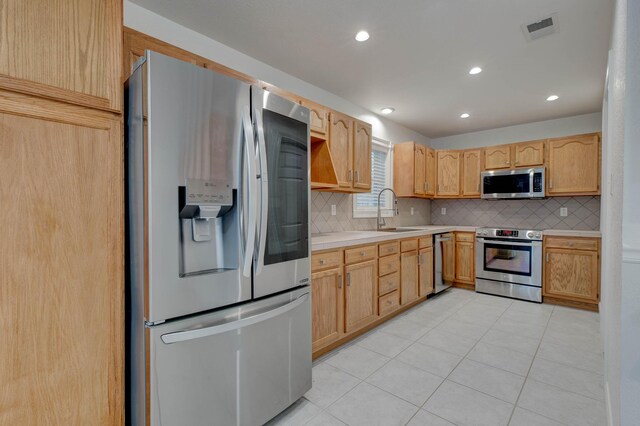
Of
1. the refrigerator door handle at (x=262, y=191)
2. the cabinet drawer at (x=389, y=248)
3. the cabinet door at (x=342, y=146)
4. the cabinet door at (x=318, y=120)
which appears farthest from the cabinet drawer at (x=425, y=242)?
the refrigerator door handle at (x=262, y=191)

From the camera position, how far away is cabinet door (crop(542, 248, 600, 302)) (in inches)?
142

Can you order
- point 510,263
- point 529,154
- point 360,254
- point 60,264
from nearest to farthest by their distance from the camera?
point 60,264
point 360,254
point 510,263
point 529,154

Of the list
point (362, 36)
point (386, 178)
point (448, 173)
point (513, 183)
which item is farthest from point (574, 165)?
point (362, 36)

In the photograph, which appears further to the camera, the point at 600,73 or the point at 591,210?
the point at 591,210

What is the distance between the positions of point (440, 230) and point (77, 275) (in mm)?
4132

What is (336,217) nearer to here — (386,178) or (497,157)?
(386,178)

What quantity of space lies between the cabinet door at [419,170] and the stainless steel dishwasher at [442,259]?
2.70 feet

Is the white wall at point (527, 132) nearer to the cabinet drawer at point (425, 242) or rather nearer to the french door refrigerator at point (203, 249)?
the cabinet drawer at point (425, 242)

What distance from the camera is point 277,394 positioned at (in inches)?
66.4

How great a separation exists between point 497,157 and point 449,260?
1739mm

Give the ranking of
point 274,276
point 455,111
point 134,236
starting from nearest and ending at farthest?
point 134,236
point 274,276
point 455,111

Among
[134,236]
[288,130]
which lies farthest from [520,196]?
[134,236]

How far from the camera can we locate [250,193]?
1.50 metres

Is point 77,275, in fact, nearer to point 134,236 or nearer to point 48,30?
point 134,236
